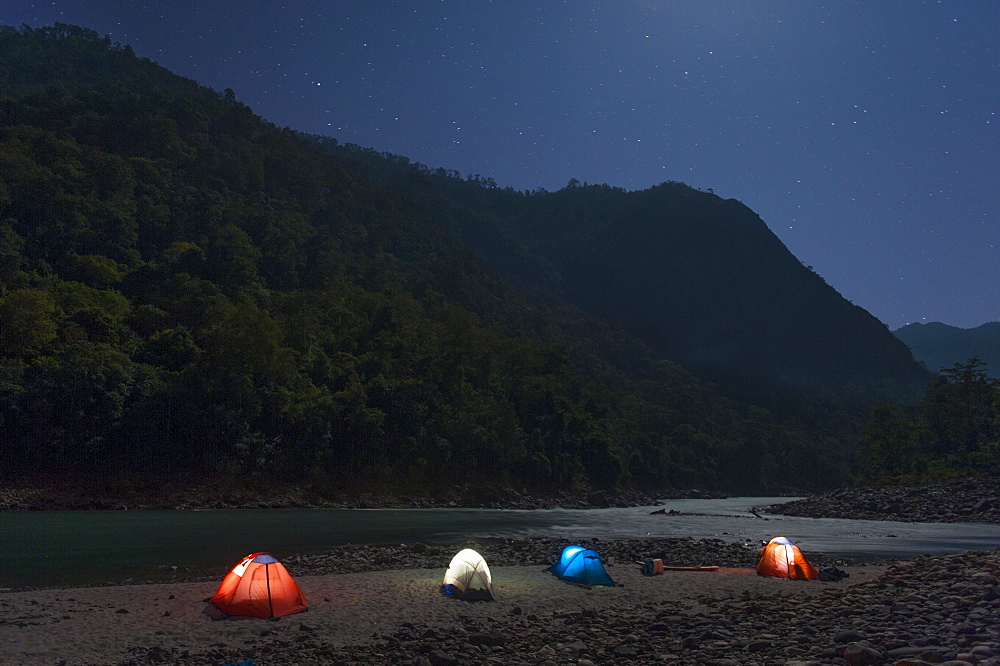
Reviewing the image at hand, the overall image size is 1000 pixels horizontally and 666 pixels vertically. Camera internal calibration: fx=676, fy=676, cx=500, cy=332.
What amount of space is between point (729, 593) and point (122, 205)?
8757cm

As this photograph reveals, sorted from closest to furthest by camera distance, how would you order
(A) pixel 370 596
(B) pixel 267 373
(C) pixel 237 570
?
1. (C) pixel 237 570
2. (A) pixel 370 596
3. (B) pixel 267 373

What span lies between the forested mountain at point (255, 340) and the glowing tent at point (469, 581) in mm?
46793

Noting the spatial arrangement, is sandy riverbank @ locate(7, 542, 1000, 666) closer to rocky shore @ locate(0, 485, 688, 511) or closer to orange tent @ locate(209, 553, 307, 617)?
orange tent @ locate(209, 553, 307, 617)

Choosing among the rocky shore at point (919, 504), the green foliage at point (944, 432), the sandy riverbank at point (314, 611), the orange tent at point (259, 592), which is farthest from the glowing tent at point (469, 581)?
the green foliage at point (944, 432)

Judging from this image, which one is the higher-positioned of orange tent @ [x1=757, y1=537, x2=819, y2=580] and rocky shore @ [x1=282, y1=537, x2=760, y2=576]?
orange tent @ [x1=757, y1=537, x2=819, y2=580]

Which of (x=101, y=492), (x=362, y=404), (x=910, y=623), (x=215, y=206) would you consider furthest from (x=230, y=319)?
(x=910, y=623)

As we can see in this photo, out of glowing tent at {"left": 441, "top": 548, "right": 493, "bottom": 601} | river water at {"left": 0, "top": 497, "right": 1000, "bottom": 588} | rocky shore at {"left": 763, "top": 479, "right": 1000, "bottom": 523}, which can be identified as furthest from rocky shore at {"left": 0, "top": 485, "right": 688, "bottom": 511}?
glowing tent at {"left": 441, "top": 548, "right": 493, "bottom": 601}

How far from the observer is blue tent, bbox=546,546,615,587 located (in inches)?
767

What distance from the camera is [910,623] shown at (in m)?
12.9

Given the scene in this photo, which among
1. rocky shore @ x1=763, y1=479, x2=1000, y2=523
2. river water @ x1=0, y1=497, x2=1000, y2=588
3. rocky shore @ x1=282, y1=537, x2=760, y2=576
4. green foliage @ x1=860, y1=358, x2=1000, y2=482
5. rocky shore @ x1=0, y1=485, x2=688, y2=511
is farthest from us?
green foliage @ x1=860, y1=358, x2=1000, y2=482

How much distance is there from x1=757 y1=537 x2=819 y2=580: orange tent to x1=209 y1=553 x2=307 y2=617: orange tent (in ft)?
47.5

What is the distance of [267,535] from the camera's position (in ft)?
106

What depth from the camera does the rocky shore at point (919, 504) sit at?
162 ft

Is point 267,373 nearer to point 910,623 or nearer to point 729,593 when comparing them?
point 729,593
